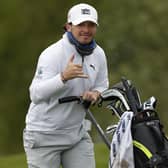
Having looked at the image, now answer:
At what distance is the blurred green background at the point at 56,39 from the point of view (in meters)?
22.2

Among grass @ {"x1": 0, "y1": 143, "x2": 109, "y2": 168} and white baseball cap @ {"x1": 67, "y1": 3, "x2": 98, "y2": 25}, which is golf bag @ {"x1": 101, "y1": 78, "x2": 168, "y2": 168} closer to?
white baseball cap @ {"x1": 67, "y1": 3, "x2": 98, "y2": 25}

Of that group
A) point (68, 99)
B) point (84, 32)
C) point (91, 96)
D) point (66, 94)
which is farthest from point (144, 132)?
point (84, 32)

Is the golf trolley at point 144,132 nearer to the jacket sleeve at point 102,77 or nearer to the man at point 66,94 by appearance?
the man at point 66,94

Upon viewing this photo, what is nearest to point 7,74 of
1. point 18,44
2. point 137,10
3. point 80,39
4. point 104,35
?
point 18,44

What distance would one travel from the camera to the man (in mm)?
6547

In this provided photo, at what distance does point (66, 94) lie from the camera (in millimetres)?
6695

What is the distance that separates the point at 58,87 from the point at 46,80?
5.1 inches

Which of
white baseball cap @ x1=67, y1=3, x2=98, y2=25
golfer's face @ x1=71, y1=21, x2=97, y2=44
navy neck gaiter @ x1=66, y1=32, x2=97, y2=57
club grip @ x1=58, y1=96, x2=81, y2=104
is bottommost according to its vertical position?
club grip @ x1=58, y1=96, x2=81, y2=104

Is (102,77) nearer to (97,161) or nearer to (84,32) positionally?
(84,32)

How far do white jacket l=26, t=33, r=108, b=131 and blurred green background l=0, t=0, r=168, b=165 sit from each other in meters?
13.2

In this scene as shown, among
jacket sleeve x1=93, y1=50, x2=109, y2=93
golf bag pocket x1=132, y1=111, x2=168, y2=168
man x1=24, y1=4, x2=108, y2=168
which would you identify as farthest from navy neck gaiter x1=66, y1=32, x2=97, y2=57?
golf bag pocket x1=132, y1=111, x2=168, y2=168

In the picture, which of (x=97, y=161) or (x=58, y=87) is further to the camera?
(x=97, y=161)

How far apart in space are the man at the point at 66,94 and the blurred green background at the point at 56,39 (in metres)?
13.1

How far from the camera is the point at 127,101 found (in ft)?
21.2
